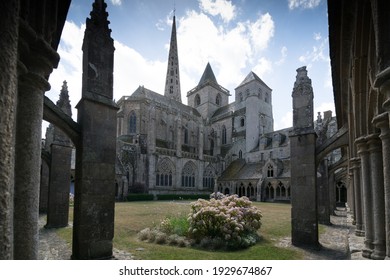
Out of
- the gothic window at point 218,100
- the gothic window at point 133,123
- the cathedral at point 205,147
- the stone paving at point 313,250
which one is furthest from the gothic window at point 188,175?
the stone paving at point 313,250

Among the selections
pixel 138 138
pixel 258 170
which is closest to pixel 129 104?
pixel 138 138

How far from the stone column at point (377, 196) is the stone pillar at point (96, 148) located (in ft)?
17.3

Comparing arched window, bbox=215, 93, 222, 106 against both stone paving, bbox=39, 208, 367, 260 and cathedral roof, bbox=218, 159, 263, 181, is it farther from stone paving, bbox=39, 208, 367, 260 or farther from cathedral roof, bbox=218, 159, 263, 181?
stone paving, bbox=39, 208, 367, 260

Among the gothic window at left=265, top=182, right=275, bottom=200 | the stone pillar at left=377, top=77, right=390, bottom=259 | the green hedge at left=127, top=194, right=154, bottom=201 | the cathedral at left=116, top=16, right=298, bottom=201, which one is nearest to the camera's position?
the stone pillar at left=377, top=77, right=390, bottom=259

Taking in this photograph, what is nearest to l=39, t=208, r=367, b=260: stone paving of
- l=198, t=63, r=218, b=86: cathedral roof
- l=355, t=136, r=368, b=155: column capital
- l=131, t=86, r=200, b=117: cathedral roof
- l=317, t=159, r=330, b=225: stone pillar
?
l=355, t=136, r=368, b=155: column capital

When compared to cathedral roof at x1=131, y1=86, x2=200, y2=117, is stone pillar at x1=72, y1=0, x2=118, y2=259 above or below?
below

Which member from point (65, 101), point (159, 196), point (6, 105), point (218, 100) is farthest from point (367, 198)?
point (218, 100)

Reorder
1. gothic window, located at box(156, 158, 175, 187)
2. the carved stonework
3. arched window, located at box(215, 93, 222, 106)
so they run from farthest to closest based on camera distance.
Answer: arched window, located at box(215, 93, 222, 106)
gothic window, located at box(156, 158, 175, 187)
the carved stonework

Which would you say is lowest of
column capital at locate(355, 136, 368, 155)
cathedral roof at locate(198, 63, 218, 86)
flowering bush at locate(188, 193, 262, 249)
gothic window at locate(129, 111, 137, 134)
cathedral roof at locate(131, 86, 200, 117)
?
flowering bush at locate(188, 193, 262, 249)

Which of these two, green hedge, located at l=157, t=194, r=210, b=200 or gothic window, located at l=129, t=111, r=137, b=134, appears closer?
green hedge, located at l=157, t=194, r=210, b=200

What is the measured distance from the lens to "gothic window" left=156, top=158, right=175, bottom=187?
35.9 metres

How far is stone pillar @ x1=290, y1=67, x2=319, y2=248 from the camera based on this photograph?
7855 millimetres

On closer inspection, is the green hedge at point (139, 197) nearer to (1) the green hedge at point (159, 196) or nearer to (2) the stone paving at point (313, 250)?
(1) the green hedge at point (159, 196)

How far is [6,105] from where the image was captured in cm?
182
